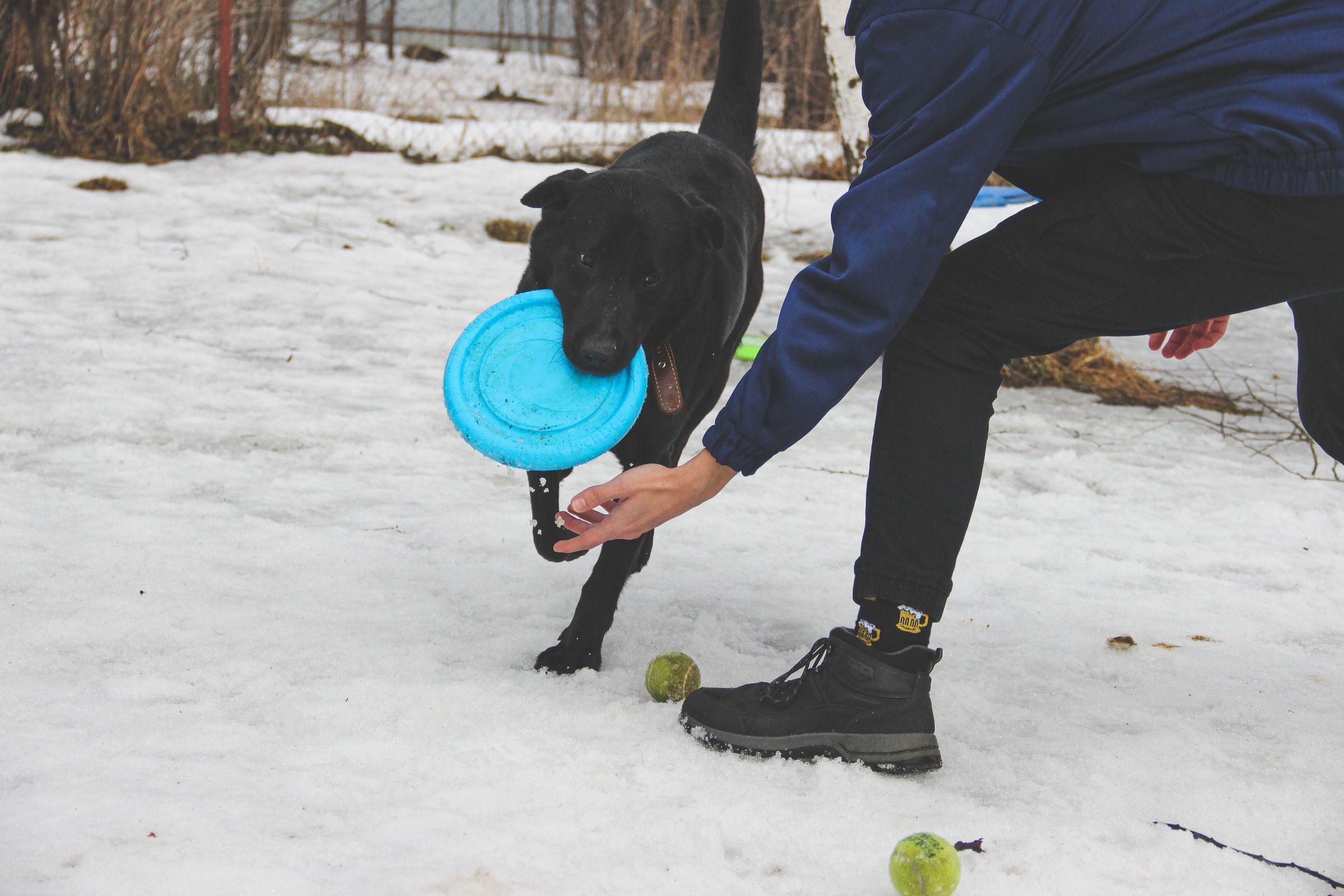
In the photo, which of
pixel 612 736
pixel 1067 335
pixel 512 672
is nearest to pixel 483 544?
pixel 512 672

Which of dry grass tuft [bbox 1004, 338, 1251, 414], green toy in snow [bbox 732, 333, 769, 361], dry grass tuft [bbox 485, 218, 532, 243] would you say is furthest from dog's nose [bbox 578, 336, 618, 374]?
dry grass tuft [bbox 485, 218, 532, 243]

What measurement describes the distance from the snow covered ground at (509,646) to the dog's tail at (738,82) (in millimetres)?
1117

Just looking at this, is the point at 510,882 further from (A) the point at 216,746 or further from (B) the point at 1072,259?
(B) the point at 1072,259

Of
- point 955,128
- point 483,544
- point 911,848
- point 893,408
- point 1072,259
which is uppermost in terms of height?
point 955,128

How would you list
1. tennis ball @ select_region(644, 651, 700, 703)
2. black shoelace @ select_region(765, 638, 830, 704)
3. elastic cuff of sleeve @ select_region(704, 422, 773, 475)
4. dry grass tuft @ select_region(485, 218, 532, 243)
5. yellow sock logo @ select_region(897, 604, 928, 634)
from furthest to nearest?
dry grass tuft @ select_region(485, 218, 532, 243) → tennis ball @ select_region(644, 651, 700, 703) → black shoelace @ select_region(765, 638, 830, 704) → yellow sock logo @ select_region(897, 604, 928, 634) → elastic cuff of sleeve @ select_region(704, 422, 773, 475)

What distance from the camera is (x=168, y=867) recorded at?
126 cm

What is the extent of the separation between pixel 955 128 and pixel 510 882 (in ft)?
3.73

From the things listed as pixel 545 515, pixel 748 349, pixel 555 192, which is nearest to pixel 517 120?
pixel 748 349

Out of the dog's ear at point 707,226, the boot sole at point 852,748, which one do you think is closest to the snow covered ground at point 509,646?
the boot sole at point 852,748

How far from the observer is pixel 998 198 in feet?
19.5

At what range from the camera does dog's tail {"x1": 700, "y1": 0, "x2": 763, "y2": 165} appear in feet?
10.7

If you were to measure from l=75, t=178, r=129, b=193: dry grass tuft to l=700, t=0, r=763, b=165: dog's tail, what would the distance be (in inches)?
161

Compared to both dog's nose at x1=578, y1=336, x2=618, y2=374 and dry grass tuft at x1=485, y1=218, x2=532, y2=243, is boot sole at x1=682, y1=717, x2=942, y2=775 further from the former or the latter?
dry grass tuft at x1=485, y1=218, x2=532, y2=243

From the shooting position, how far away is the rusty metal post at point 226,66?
6520 mm
